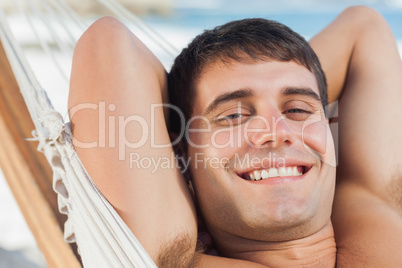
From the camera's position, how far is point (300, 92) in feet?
4.10

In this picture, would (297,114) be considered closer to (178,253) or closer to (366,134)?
(366,134)

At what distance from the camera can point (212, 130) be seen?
1.22 metres

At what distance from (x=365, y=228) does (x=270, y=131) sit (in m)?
0.43

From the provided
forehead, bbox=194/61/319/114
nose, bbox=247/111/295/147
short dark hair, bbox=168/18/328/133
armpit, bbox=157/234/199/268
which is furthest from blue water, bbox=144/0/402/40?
armpit, bbox=157/234/199/268

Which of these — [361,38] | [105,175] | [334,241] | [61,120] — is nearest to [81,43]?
[61,120]

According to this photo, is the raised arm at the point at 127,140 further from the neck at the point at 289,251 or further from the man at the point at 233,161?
the neck at the point at 289,251

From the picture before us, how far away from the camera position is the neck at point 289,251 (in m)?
1.22

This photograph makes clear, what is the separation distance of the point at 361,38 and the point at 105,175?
1118 mm

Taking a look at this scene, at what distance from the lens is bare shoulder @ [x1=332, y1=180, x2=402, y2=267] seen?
1.18 m

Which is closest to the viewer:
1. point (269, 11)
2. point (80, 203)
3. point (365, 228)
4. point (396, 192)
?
point (80, 203)

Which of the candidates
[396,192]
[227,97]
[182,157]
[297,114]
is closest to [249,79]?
[227,97]

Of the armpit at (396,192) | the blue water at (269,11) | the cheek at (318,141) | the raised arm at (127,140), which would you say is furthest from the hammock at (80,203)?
the blue water at (269,11)

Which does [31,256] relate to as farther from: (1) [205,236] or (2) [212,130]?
(2) [212,130]

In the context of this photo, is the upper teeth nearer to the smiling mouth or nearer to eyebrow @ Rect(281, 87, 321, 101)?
the smiling mouth
